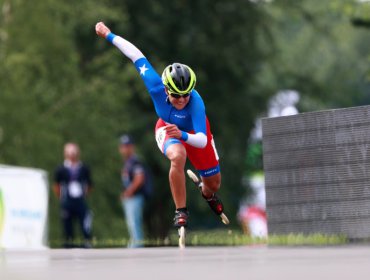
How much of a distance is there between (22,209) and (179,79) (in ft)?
29.4

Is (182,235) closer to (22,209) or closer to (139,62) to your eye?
(139,62)

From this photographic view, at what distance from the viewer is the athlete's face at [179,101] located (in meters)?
15.2

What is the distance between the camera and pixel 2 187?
22.7m

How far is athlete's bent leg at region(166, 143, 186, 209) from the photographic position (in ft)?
48.4

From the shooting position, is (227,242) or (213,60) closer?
(227,242)

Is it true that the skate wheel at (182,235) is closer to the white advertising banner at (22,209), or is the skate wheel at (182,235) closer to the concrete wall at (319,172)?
the concrete wall at (319,172)

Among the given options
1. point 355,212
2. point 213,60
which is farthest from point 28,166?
point 355,212

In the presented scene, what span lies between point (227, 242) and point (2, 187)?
19.5 ft

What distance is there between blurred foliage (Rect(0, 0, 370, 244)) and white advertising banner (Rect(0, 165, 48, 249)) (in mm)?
11274

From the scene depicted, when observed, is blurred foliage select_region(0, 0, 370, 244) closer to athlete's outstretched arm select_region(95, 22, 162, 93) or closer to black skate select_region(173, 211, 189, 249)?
athlete's outstretched arm select_region(95, 22, 162, 93)
